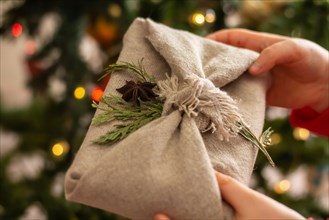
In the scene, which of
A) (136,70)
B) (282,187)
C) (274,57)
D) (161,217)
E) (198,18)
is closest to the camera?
(161,217)

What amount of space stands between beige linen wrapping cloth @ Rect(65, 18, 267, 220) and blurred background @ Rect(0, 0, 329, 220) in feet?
0.92

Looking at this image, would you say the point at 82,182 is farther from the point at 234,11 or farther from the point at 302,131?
the point at 302,131

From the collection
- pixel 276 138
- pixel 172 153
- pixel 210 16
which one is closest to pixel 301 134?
pixel 276 138

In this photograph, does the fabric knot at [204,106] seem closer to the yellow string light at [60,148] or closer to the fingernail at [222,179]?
the fingernail at [222,179]

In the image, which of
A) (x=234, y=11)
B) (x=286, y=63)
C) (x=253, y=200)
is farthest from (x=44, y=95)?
(x=253, y=200)

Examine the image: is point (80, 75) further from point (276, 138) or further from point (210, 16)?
point (276, 138)

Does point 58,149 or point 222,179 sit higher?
point 222,179

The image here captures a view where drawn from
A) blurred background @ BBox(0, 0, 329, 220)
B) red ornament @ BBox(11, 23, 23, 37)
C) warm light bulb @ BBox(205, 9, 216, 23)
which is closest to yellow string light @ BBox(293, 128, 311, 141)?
blurred background @ BBox(0, 0, 329, 220)

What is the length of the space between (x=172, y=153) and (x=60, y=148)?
1.92ft

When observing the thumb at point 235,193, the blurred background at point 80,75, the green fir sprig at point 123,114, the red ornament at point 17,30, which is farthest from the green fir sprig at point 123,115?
the red ornament at point 17,30

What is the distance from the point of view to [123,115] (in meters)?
0.47

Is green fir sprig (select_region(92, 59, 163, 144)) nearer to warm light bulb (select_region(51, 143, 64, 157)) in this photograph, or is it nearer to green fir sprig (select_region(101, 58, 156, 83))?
green fir sprig (select_region(101, 58, 156, 83))

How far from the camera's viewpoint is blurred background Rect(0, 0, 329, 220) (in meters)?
0.83

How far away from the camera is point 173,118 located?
0.45 metres
